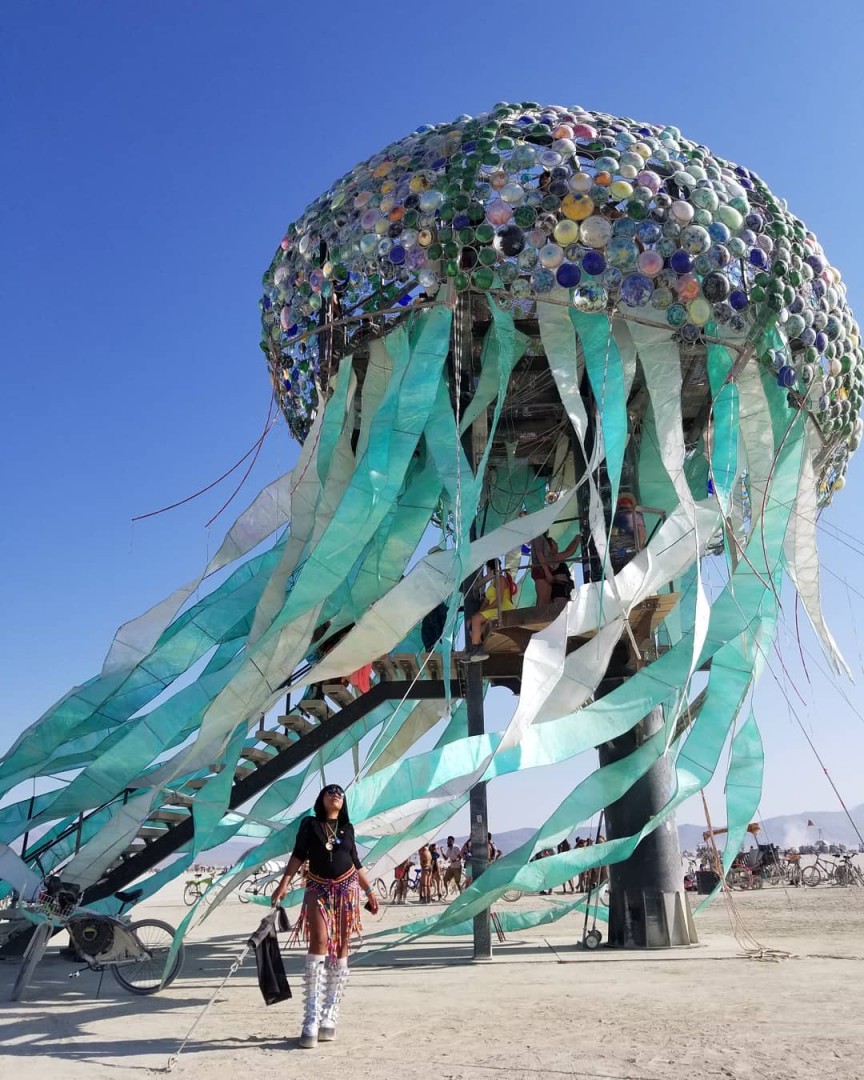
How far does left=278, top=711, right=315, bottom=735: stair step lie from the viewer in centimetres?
1062

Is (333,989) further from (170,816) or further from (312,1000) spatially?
(170,816)

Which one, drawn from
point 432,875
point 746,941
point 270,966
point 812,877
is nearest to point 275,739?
point 270,966

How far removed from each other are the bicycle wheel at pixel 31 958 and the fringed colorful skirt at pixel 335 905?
3062 millimetres

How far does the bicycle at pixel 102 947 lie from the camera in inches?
299

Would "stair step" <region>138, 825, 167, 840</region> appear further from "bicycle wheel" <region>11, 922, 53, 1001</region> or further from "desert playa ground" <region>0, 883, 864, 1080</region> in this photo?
"bicycle wheel" <region>11, 922, 53, 1001</region>

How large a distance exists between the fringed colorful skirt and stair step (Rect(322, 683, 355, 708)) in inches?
186

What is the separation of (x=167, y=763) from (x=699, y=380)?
7.01 metres

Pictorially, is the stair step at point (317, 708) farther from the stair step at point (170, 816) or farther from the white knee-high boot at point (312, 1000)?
the white knee-high boot at point (312, 1000)

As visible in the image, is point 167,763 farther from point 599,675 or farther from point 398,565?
point 599,675

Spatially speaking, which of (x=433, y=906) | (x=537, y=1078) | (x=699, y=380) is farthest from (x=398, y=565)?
(x=433, y=906)

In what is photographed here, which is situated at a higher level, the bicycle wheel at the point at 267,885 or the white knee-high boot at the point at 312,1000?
the bicycle wheel at the point at 267,885

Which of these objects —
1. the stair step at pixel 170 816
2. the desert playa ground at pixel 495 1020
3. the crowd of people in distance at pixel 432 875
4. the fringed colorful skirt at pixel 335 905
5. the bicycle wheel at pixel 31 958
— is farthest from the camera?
the crowd of people in distance at pixel 432 875

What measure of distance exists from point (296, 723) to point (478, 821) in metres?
2.28

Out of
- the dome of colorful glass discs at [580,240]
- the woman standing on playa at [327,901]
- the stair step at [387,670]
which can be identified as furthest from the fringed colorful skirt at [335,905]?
the dome of colorful glass discs at [580,240]
